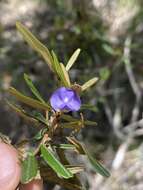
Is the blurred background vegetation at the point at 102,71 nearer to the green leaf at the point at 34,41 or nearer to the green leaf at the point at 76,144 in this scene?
the green leaf at the point at 76,144

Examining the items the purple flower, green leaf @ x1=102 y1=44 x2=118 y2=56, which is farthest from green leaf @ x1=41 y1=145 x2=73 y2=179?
green leaf @ x1=102 y1=44 x2=118 y2=56

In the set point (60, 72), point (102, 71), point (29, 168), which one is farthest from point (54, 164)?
point (102, 71)

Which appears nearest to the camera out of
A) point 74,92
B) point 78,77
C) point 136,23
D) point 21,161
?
point 74,92

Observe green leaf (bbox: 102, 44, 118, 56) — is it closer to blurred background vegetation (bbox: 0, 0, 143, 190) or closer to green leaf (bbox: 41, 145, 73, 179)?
blurred background vegetation (bbox: 0, 0, 143, 190)

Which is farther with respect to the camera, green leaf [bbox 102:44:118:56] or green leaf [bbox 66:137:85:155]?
green leaf [bbox 102:44:118:56]

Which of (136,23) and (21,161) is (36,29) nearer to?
(136,23)

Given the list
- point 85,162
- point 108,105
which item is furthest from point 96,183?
point 108,105

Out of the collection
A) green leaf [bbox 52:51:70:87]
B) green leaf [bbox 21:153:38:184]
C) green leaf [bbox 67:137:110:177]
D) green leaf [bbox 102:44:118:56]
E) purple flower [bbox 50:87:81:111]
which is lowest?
green leaf [bbox 67:137:110:177]

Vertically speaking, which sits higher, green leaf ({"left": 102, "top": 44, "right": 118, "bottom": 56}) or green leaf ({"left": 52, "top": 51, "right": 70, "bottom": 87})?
green leaf ({"left": 102, "top": 44, "right": 118, "bottom": 56})

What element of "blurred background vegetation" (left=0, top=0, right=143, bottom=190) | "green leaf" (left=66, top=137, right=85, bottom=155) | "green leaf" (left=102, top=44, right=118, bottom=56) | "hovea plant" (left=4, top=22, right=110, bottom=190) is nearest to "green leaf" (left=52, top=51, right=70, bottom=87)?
"hovea plant" (left=4, top=22, right=110, bottom=190)
